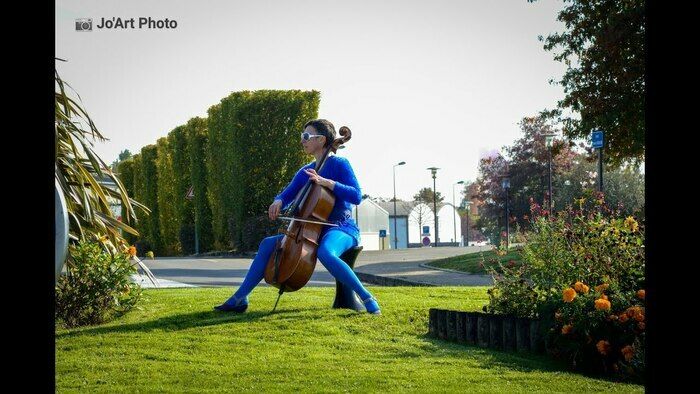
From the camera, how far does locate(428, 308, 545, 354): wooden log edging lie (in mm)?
6574

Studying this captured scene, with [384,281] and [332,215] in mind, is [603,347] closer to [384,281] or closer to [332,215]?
[332,215]

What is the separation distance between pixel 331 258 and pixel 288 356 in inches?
59.7

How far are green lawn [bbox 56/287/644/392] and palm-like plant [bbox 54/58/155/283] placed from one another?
0.91m

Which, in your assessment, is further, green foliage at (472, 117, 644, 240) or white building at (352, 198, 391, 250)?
white building at (352, 198, 391, 250)

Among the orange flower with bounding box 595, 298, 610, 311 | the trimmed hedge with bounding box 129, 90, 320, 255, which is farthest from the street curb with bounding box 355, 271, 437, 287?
the trimmed hedge with bounding box 129, 90, 320, 255

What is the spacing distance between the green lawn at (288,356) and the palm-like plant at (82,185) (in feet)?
2.99

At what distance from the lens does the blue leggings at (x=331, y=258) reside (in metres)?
7.49

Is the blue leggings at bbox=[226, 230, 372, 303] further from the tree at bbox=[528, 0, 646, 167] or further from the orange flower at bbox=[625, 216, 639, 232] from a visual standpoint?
the tree at bbox=[528, 0, 646, 167]

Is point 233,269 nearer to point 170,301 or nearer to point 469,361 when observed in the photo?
point 170,301

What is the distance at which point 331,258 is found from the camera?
747cm

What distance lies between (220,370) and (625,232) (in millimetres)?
4050

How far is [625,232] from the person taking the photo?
779 centimetres

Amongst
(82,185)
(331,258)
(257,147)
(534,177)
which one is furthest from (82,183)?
(534,177)
